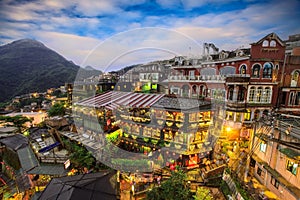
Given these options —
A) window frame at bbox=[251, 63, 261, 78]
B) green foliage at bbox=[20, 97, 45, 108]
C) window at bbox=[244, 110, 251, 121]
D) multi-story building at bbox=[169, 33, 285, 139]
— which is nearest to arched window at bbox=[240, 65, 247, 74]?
multi-story building at bbox=[169, 33, 285, 139]

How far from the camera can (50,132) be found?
20.4 m

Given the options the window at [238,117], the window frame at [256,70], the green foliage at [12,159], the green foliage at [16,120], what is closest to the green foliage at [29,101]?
the green foliage at [16,120]

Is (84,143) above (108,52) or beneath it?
beneath

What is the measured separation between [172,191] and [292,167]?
7795 mm

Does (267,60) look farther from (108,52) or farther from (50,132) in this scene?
(50,132)

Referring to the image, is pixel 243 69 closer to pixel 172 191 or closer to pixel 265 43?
pixel 265 43

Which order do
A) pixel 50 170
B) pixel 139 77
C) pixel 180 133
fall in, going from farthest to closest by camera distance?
pixel 139 77 → pixel 180 133 → pixel 50 170

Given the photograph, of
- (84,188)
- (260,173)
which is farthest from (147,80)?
(84,188)

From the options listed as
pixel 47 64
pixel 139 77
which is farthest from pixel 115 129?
pixel 47 64

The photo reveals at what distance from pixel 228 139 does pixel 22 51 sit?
511ft

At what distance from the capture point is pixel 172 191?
370 inches

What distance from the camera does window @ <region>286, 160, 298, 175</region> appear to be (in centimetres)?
831

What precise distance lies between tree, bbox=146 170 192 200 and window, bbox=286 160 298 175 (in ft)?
21.8

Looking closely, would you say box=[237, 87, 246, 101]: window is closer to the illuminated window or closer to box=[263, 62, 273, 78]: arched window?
box=[263, 62, 273, 78]: arched window
